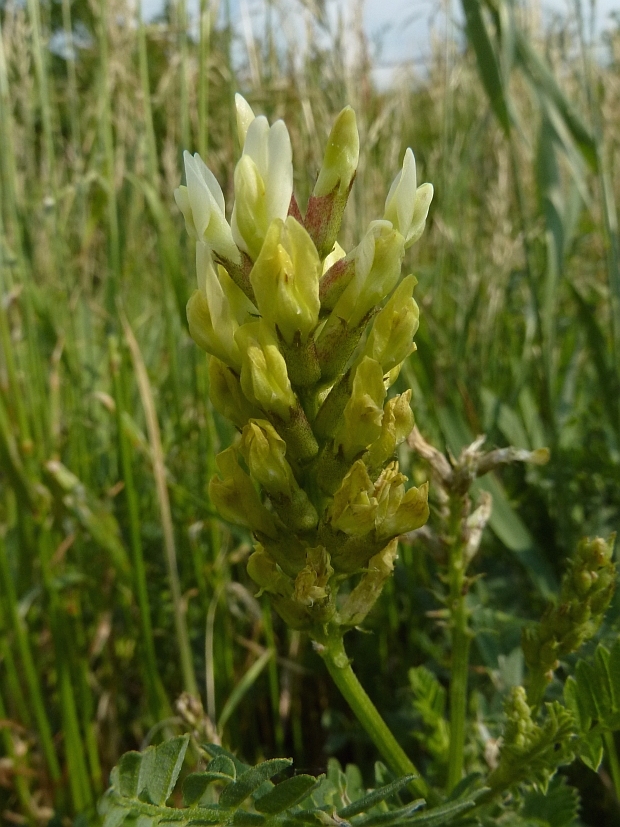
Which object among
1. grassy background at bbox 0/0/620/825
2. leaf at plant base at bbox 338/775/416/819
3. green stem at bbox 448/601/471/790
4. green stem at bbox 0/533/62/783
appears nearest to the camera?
leaf at plant base at bbox 338/775/416/819

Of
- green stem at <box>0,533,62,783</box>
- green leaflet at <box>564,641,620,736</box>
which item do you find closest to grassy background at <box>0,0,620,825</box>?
green stem at <box>0,533,62,783</box>

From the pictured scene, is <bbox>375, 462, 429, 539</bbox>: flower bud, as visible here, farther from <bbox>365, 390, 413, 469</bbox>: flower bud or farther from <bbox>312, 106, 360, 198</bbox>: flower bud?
<bbox>312, 106, 360, 198</bbox>: flower bud

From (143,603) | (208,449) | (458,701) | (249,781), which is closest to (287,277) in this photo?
(249,781)

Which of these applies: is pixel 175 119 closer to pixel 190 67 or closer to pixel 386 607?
pixel 190 67

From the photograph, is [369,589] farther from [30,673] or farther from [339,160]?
[30,673]

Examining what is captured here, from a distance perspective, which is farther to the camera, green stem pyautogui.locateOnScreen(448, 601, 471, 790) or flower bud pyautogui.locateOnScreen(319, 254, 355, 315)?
green stem pyautogui.locateOnScreen(448, 601, 471, 790)

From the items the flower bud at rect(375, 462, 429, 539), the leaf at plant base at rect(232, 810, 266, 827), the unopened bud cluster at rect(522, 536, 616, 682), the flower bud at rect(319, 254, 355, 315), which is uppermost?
the flower bud at rect(319, 254, 355, 315)
